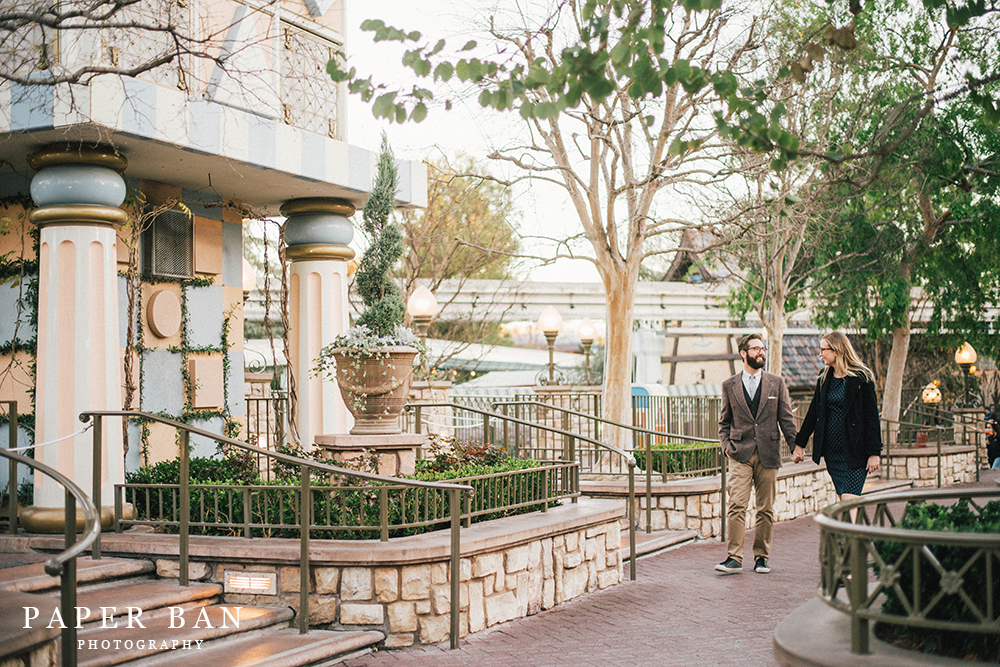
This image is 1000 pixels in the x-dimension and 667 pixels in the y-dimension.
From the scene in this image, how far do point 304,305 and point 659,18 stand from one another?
5995 millimetres

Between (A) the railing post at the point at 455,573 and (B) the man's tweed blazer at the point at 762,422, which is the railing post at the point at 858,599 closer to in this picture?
(A) the railing post at the point at 455,573

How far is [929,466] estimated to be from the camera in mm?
18328

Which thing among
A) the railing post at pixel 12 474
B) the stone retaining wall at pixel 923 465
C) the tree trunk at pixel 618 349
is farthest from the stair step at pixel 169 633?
the stone retaining wall at pixel 923 465

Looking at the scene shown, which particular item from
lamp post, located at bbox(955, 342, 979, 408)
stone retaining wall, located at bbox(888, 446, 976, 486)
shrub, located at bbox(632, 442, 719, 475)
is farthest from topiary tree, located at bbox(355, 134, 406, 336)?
lamp post, located at bbox(955, 342, 979, 408)

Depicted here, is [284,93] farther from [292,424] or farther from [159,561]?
[159,561]

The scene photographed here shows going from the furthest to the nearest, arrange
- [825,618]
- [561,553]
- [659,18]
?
[561,553] < [659,18] < [825,618]

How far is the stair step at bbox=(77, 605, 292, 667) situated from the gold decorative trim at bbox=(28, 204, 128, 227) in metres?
3.19

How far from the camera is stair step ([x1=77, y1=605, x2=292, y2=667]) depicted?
5211mm

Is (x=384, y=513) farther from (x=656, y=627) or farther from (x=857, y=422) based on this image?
(x=857, y=422)

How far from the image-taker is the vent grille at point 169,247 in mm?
9008

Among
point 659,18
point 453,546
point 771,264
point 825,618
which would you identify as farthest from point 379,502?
point 771,264

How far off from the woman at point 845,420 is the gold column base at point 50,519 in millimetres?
5334

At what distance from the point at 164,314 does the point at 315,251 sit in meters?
1.73

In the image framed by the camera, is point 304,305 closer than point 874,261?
Yes
